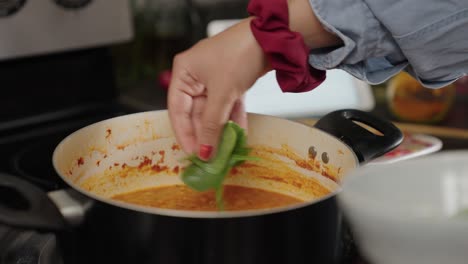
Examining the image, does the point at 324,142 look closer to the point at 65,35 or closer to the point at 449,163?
the point at 449,163

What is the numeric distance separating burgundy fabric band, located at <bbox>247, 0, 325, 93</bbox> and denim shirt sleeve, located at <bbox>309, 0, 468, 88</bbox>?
1.0 inches

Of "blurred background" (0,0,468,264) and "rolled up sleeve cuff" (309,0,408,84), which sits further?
"blurred background" (0,0,468,264)

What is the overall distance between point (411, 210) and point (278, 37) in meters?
0.24

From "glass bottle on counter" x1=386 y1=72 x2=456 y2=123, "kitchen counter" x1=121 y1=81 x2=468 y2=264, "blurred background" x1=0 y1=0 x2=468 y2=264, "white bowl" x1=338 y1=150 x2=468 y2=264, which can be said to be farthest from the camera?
"glass bottle on counter" x1=386 y1=72 x2=456 y2=123

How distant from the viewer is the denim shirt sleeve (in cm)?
54

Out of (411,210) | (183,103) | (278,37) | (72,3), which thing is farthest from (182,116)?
(72,3)

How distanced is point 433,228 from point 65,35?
32.9 inches

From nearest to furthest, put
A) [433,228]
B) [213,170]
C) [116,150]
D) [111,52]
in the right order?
[433,228] < [213,170] < [116,150] < [111,52]

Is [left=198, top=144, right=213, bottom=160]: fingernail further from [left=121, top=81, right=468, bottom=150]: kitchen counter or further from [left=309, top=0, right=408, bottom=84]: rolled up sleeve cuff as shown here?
[left=121, top=81, right=468, bottom=150]: kitchen counter

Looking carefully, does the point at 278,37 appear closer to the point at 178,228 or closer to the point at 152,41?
the point at 178,228

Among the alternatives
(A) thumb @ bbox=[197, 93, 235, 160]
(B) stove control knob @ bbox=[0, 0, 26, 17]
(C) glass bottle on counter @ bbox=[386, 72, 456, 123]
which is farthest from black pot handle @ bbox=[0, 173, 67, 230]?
(C) glass bottle on counter @ bbox=[386, 72, 456, 123]

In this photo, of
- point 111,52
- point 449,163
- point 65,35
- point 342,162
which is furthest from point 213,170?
point 111,52

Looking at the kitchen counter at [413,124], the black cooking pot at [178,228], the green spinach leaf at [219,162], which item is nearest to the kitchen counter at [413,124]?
the kitchen counter at [413,124]

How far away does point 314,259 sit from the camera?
1.69 ft
